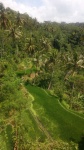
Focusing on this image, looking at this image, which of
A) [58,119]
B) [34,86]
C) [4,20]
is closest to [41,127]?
[58,119]

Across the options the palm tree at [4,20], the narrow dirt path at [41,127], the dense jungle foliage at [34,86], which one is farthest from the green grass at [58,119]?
the palm tree at [4,20]

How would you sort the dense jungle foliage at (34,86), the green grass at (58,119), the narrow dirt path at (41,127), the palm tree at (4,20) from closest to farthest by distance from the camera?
the dense jungle foliage at (34,86) → the narrow dirt path at (41,127) → the green grass at (58,119) → the palm tree at (4,20)

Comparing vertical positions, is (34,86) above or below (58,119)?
below

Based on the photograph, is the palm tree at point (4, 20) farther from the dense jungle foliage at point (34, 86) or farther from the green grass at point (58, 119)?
the green grass at point (58, 119)

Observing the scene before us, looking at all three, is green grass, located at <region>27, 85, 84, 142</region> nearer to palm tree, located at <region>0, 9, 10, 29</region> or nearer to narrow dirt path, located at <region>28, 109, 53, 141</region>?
narrow dirt path, located at <region>28, 109, 53, 141</region>

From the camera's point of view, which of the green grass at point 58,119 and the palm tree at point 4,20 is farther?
the palm tree at point 4,20

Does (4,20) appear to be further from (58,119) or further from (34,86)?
(58,119)
